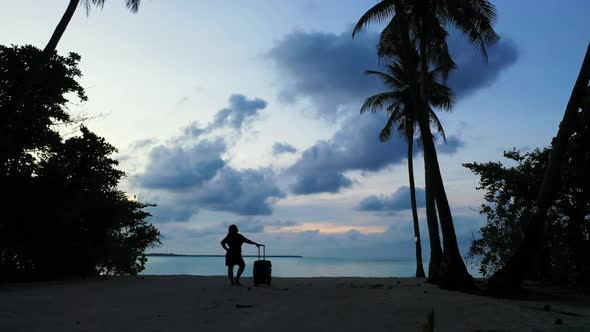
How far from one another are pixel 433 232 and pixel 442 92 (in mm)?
13332

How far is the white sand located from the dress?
1.83 metres

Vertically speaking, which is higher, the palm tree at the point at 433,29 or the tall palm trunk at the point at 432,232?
the palm tree at the point at 433,29

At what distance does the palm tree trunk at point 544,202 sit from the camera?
11.2 m

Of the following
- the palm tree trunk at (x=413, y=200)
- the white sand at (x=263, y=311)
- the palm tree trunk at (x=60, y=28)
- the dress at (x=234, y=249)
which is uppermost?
the palm tree trunk at (x=60, y=28)

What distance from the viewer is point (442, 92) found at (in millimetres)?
26828

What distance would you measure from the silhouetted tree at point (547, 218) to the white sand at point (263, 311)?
2462mm

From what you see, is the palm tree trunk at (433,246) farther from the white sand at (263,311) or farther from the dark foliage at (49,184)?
the dark foliage at (49,184)

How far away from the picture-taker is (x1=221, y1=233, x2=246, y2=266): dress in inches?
543

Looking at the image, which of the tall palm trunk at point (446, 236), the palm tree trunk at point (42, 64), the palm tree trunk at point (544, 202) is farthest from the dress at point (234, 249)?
the palm tree trunk at point (42, 64)

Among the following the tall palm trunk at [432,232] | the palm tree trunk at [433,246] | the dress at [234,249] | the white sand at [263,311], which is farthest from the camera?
the palm tree trunk at [433,246]

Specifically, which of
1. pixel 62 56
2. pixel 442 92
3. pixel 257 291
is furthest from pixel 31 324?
pixel 442 92

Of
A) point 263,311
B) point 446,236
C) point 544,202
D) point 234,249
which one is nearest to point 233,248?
point 234,249

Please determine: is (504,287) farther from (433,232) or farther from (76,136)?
(76,136)

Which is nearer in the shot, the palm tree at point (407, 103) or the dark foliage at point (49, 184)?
the dark foliage at point (49, 184)
